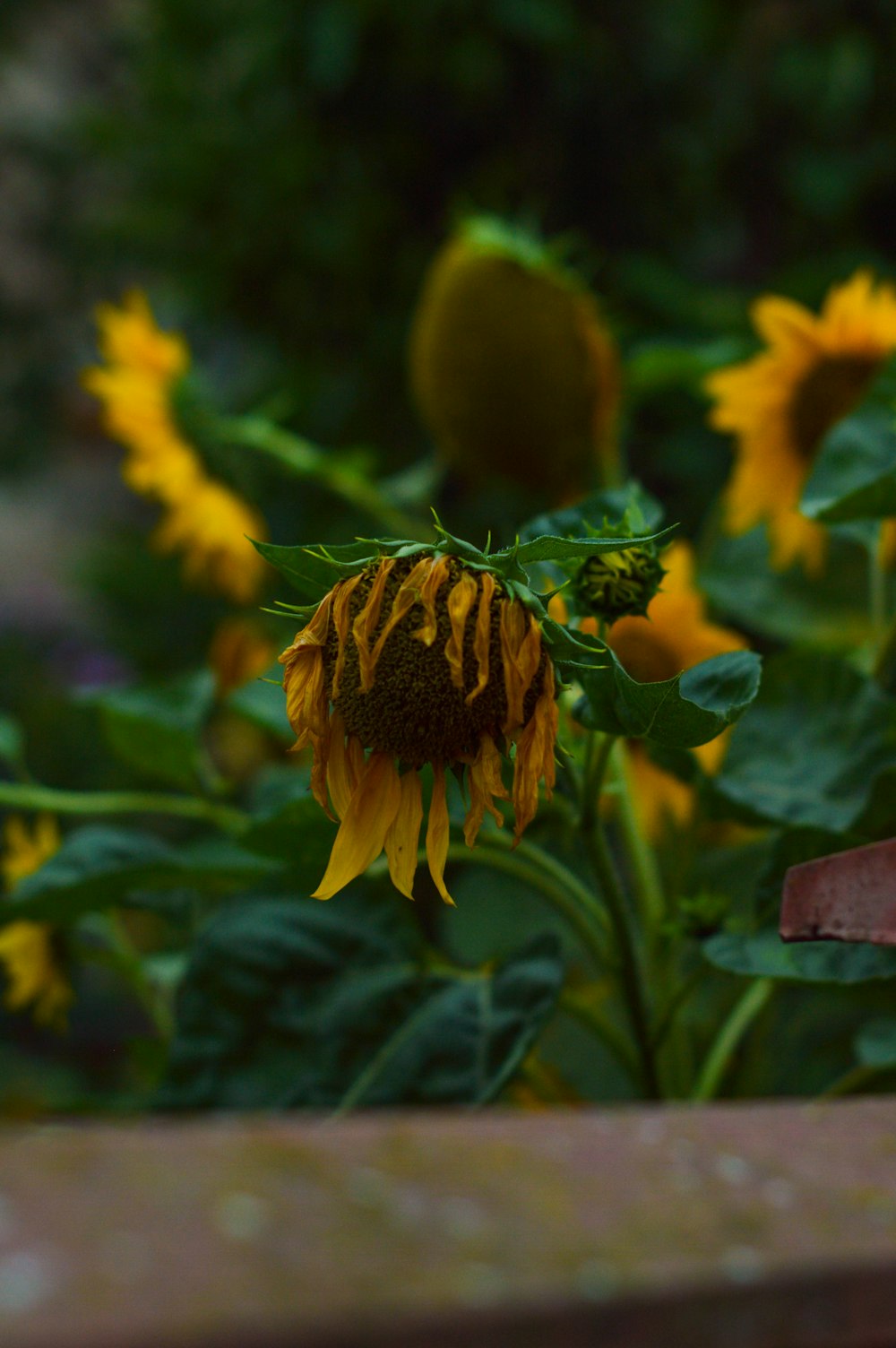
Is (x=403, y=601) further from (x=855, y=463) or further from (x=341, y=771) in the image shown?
(x=855, y=463)

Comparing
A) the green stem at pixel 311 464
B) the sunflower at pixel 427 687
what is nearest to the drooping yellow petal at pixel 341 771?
the sunflower at pixel 427 687

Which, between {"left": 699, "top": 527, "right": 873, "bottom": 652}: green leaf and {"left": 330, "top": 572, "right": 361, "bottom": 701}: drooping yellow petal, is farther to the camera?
{"left": 699, "top": 527, "right": 873, "bottom": 652}: green leaf

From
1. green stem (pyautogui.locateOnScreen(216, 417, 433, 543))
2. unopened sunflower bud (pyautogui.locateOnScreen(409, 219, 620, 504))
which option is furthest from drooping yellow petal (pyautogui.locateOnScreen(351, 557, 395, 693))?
unopened sunflower bud (pyautogui.locateOnScreen(409, 219, 620, 504))

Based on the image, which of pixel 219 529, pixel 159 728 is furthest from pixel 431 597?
pixel 219 529

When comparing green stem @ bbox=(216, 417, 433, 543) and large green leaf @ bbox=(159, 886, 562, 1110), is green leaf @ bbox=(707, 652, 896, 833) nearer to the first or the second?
large green leaf @ bbox=(159, 886, 562, 1110)

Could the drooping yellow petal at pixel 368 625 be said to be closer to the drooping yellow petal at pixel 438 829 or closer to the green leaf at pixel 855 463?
the drooping yellow petal at pixel 438 829
